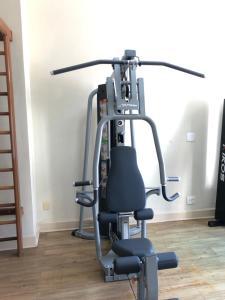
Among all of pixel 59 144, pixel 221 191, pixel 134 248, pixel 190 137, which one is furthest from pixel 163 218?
pixel 134 248

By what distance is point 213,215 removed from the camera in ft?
11.8

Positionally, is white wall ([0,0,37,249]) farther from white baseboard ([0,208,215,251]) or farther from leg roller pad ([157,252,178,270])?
leg roller pad ([157,252,178,270])

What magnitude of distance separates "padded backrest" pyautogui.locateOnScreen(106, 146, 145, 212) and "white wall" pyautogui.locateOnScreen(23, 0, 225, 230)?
1071 mm

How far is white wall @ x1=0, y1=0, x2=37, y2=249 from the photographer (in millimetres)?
2539

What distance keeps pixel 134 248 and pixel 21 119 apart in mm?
1654

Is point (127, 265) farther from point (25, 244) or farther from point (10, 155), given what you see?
point (10, 155)

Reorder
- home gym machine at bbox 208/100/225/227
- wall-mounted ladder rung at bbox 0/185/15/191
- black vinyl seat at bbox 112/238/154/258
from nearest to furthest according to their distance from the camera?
black vinyl seat at bbox 112/238/154/258
wall-mounted ladder rung at bbox 0/185/15/191
home gym machine at bbox 208/100/225/227

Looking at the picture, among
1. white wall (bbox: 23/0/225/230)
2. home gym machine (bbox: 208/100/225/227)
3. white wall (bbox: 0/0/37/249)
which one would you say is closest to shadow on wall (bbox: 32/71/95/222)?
white wall (bbox: 23/0/225/230)

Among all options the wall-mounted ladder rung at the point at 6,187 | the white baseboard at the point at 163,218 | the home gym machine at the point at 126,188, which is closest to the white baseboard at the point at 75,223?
the white baseboard at the point at 163,218

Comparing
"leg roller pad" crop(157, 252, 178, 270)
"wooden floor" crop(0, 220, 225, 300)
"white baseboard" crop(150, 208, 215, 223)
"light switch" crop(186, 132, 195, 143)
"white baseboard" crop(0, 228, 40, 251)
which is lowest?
"wooden floor" crop(0, 220, 225, 300)

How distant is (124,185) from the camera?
2.16 metres

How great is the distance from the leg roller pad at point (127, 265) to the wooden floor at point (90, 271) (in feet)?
1.97

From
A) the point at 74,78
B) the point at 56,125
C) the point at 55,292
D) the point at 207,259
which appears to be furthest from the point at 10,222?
the point at 207,259

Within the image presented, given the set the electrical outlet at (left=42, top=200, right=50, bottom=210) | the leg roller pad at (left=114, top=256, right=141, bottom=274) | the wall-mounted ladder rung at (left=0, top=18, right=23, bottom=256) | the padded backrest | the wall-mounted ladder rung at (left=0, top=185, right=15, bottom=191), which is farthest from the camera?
the electrical outlet at (left=42, top=200, right=50, bottom=210)
